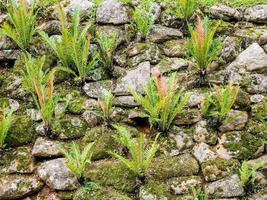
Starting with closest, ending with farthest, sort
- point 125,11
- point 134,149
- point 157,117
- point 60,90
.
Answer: point 134,149, point 157,117, point 60,90, point 125,11

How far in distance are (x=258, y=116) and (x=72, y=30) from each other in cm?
261

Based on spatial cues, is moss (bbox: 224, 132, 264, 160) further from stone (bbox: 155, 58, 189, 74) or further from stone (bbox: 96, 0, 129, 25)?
stone (bbox: 96, 0, 129, 25)

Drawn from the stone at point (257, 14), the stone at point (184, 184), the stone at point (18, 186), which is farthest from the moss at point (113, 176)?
the stone at point (257, 14)

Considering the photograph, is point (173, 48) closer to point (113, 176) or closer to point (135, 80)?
point (135, 80)

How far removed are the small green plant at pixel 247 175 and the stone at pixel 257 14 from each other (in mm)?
2422

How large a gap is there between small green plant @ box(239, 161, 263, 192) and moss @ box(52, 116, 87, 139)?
74.4 inches

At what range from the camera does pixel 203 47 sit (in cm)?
524

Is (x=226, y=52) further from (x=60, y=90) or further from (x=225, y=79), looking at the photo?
(x=60, y=90)

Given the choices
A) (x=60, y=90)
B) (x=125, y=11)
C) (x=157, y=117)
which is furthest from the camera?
(x=125, y=11)

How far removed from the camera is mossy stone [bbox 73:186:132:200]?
4.55 m

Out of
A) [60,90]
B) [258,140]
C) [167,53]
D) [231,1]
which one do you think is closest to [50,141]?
[60,90]

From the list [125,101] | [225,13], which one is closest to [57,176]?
[125,101]

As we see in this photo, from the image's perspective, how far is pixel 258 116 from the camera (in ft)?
17.0

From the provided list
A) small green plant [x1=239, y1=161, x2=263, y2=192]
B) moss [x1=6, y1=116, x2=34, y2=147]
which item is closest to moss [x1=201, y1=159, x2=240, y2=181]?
small green plant [x1=239, y1=161, x2=263, y2=192]
